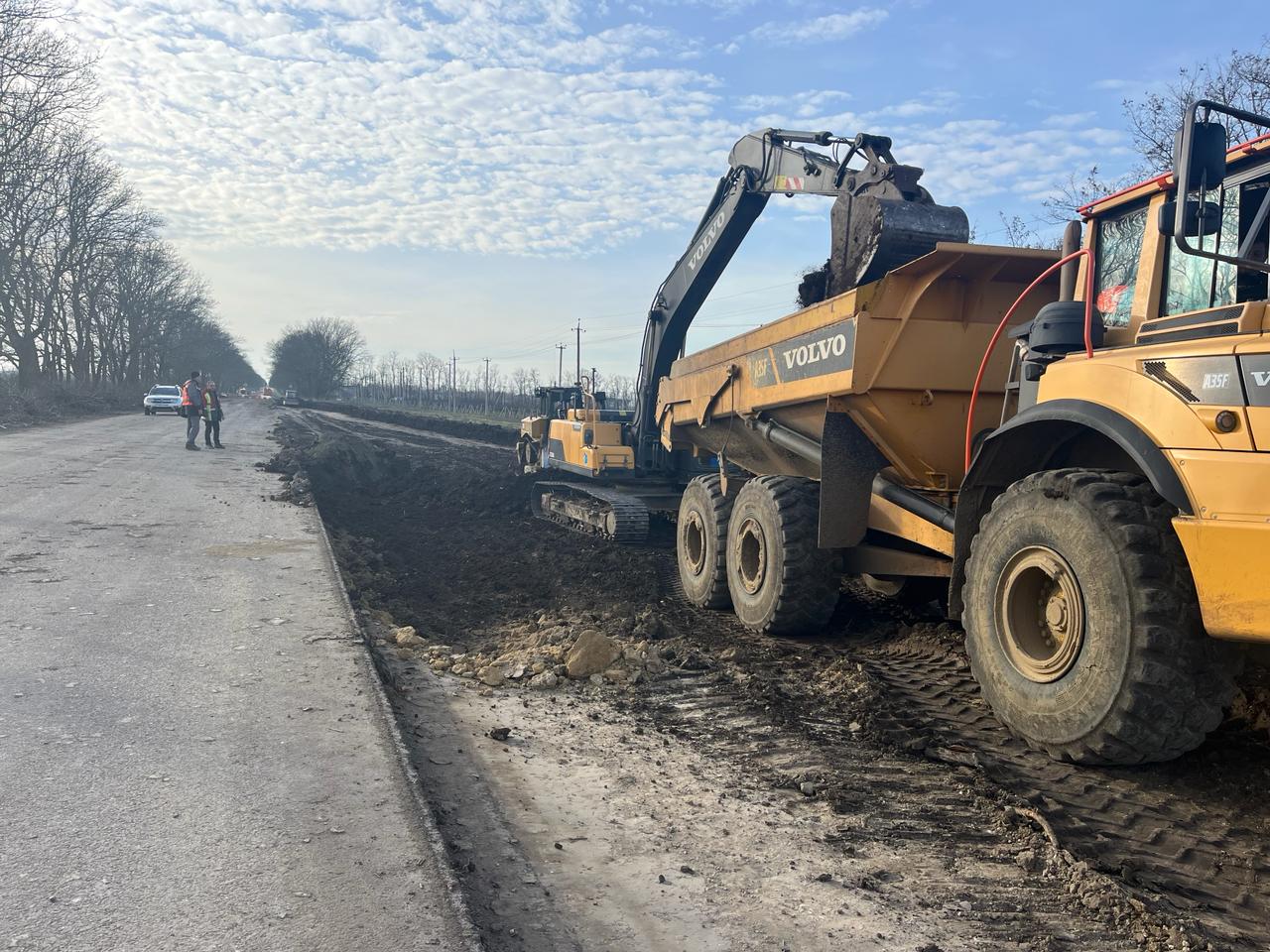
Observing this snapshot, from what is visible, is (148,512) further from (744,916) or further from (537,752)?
(744,916)

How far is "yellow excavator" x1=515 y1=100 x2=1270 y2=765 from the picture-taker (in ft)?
11.1

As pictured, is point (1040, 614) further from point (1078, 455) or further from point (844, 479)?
point (844, 479)

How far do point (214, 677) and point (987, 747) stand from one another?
4.11 m

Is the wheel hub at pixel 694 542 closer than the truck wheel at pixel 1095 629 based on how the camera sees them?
No

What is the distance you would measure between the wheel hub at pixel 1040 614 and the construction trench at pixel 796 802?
487 mm

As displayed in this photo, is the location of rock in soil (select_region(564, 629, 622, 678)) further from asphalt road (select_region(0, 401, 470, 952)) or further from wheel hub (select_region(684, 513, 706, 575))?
wheel hub (select_region(684, 513, 706, 575))

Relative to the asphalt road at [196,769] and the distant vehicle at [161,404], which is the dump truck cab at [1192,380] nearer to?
the asphalt road at [196,769]

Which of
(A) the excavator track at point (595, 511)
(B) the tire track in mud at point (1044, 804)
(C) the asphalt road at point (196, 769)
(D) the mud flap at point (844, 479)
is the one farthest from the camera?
(A) the excavator track at point (595, 511)

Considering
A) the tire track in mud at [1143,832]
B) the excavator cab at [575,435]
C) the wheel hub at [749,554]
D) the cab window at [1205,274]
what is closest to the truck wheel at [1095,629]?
the tire track in mud at [1143,832]

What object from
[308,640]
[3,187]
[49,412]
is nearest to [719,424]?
[308,640]

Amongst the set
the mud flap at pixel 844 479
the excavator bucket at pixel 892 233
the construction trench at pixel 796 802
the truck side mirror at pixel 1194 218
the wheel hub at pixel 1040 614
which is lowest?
the construction trench at pixel 796 802

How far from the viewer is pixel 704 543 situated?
8.38 meters

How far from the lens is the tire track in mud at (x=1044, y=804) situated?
3.05 metres

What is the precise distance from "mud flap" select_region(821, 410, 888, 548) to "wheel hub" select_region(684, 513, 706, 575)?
88.0 inches
